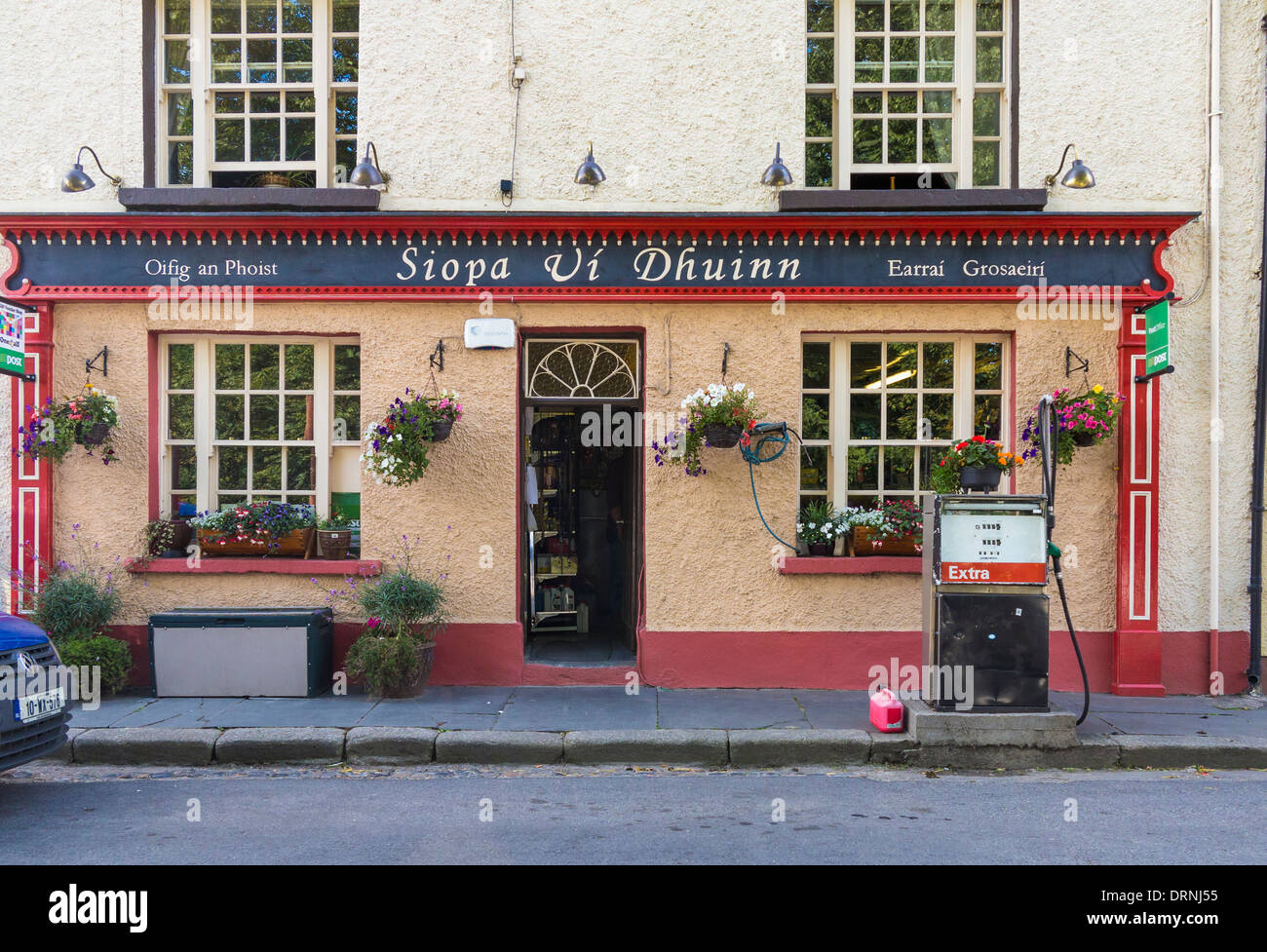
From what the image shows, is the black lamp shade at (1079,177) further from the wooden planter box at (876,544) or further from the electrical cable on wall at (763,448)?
the wooden planter box at (876,544)

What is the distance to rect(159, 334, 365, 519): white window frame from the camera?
860 centimetres

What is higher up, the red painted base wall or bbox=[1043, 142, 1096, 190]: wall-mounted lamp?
bbox=[1043, 142, 1096, 190]: wall-mounted lamp

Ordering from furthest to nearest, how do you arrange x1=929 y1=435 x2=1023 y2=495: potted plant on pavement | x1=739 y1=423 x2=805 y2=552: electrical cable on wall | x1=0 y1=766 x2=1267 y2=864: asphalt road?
x1=739 y1=423 x2=805 y2=552: electrical cable on wall → x1=929 y1=435 x2=1023 y2=495: potted plant on pavement → x1=0 y1=766 x2=1267 y2=864: asphalt road

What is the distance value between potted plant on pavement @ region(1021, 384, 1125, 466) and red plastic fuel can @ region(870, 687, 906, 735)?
8.62ft

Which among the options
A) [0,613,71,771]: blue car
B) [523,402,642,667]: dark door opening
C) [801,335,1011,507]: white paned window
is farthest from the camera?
[523,402,642,667]: dark door opening

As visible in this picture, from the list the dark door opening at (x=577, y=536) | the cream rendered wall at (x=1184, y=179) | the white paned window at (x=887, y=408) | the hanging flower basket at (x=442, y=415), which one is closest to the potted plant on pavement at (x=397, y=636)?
the hanging flower basket at (x=442, y=415)

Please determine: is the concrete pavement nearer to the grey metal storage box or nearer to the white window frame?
the grey metal storage box

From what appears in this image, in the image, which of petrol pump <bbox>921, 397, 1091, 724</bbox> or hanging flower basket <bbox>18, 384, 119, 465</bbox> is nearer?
petrol pump <bbox>921, 397, 1091, 724</bbox>

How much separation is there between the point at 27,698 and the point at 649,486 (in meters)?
4.85

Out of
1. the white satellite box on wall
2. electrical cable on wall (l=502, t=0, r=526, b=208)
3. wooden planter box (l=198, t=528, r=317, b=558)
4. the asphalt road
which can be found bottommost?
the asphalt road

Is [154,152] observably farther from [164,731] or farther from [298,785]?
[298,785]

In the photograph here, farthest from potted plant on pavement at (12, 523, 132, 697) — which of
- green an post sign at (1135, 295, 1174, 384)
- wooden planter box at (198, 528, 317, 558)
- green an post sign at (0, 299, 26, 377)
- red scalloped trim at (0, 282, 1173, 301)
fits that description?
green an post sign at (1135, 295, 1174, 384)

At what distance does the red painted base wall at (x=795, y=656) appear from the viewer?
8.24 metres

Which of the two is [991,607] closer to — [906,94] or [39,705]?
[906,94]
